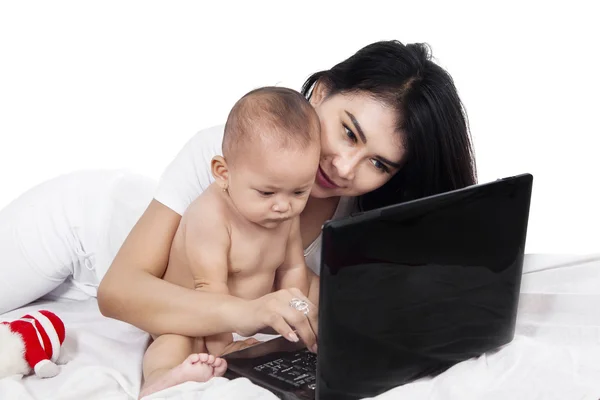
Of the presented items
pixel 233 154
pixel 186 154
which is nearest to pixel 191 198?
pixel 186 154

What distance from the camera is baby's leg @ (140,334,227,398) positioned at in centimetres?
189

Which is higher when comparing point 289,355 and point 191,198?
point 191,198

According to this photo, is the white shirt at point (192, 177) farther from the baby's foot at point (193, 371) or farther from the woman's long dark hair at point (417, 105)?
the baby's foot at point (193, 371)

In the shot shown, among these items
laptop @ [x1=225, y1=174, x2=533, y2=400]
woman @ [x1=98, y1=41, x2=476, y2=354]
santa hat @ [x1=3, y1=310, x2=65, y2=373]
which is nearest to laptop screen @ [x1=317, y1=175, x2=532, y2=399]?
laptop @ [x1=225, y1=174, x2=533, y2=400]

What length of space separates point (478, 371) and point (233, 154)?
751mm

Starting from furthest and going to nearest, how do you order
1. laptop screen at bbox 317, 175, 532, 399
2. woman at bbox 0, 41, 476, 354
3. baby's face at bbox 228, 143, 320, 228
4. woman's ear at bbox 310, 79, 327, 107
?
woman's ear at bbox 310, 79, 327, 107 < woman at bbox 0, 41, 476, 354 < baby's face at bbox 228, 143, 320, 228 < laptop screen at bbox 317, 175, 532, 399

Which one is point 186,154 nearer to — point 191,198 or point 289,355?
point 191,198

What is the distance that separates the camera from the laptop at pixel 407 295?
5.42 feet

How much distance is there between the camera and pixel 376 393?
1.80 metres

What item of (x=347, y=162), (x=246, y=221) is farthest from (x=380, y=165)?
(x=246, y=221)

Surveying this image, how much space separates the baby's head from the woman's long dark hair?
0.29 m

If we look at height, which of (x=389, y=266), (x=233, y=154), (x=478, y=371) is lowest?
(x=478, y=371)

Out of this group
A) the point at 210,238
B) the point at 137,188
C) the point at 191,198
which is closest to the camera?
the point at 210,238

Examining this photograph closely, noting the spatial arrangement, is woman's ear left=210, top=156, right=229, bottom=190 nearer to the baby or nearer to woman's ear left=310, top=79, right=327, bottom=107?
the baby
